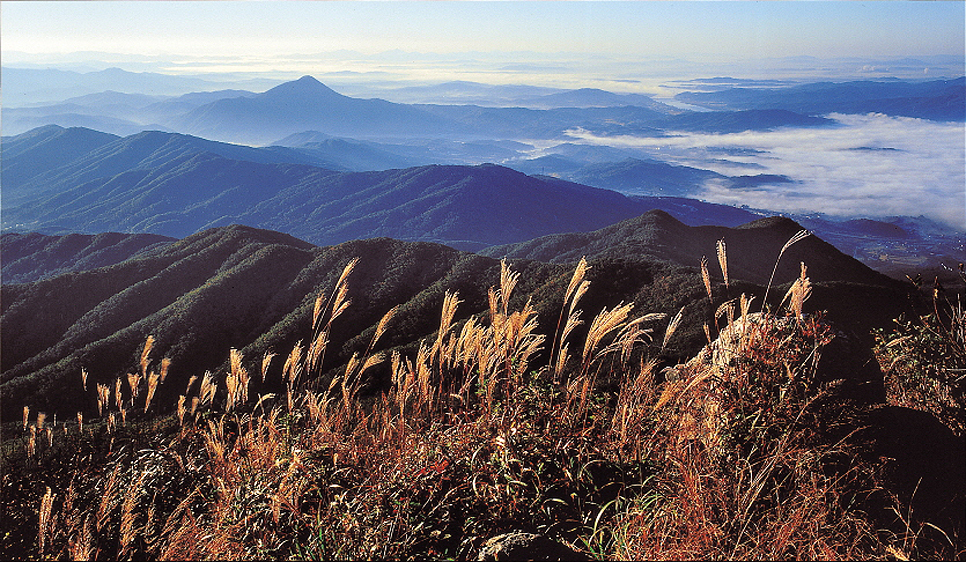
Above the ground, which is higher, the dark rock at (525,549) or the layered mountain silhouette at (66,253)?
the dark rock at (525,549)

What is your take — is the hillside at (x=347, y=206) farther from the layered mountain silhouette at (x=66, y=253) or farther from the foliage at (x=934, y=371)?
the foliage at (x=934, y=371)

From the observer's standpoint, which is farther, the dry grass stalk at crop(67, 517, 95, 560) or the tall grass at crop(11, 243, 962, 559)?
the tall grass at crop(11, 243, 962, 559)

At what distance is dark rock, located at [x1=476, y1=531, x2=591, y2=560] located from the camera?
2.56 metres

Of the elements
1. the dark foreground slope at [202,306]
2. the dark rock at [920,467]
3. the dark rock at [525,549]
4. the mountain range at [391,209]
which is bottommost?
the mountain range at [391,209]

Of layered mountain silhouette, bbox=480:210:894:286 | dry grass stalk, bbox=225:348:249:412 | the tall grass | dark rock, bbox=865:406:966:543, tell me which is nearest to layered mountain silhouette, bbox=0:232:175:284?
layered mountain silhouette, bbox=480:210:894:286

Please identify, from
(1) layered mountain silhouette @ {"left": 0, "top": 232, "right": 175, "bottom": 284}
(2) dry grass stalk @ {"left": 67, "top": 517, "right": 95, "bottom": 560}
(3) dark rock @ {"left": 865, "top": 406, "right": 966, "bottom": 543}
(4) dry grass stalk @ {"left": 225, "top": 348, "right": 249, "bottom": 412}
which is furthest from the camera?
(1) layered mountain silhouette @ {"left": 0, "top": 232, "right": 175, "bottom": 284}

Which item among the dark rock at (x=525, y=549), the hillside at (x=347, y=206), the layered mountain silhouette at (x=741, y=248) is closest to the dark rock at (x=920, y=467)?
the dark rock at (x=525, y=549)

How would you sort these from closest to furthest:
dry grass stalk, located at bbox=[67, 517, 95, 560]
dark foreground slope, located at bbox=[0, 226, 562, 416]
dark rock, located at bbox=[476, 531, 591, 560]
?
dark rock, located at bbox=[476, 531, 591, 560]
dry grass stalk, located at bbox=[67, 517, 95, 560]
dark foreground slope, located at bbox=[0, 226, 562, 416]

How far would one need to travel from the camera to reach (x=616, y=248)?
51406 mm

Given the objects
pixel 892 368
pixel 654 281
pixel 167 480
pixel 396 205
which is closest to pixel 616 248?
pixel 654 281

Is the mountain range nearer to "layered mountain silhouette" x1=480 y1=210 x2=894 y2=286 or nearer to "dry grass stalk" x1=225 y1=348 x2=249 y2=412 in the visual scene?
"layered mountain silhouette" x1=480 y1=210 x2=894 y2=286

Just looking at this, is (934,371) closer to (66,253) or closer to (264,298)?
(264,298)

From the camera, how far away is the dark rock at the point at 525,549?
256 centimetres

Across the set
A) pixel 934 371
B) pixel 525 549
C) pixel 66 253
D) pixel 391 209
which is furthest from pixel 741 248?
pixel 391 209
